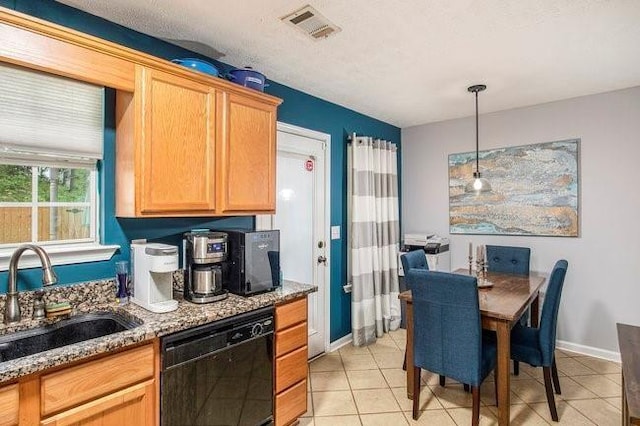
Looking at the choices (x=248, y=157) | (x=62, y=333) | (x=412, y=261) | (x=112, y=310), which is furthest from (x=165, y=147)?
(x=412, y=261)

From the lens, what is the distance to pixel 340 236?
3.62 m

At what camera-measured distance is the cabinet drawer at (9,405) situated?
1.20 meters

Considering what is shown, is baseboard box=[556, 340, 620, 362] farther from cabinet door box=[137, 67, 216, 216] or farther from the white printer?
cabinet door box=[137, 67, 216, 216]

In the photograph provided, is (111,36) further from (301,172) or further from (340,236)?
(340,236)

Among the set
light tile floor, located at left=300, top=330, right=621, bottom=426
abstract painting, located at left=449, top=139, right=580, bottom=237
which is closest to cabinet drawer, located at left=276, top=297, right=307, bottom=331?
light tile floor, located at left=300, top=330, right=621, bottom=426

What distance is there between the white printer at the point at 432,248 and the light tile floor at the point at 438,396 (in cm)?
114

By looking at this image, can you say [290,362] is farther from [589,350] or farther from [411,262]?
[589,350]

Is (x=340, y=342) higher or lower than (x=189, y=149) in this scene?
lower

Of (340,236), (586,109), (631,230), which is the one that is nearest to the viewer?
(631,230)

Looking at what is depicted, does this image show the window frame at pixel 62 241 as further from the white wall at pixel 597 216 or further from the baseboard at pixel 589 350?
the baseboard at pixel 589 350

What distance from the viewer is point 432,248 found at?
12.8ft

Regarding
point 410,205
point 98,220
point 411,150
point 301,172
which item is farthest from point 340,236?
point 98,220

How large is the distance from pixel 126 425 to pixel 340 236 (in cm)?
244

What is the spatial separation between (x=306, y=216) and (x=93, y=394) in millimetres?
2140
